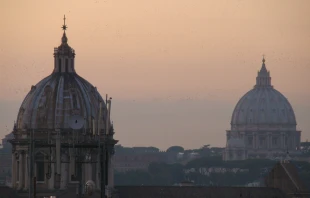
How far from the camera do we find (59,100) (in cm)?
12312

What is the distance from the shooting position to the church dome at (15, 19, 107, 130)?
4811 inches

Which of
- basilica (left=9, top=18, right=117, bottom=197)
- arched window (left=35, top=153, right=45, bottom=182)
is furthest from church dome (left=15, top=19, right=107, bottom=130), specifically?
arched window (left=35, top=153, right=45, bottom=182)

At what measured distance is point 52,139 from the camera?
384 ft

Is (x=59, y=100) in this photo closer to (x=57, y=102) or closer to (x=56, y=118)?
(x=57, y=102)

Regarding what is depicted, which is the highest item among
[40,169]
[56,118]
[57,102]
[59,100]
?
[59,100]

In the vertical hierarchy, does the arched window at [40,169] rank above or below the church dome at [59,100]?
below

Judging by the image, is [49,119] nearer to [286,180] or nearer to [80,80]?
[80,80]

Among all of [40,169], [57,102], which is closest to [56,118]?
[57,102]

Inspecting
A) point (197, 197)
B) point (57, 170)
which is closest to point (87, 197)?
point (57, 170)

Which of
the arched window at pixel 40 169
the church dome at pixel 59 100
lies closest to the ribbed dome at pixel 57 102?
the church dome at pixel 59 100

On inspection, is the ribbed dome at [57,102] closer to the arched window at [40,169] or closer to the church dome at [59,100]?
the church dome at [59,100]

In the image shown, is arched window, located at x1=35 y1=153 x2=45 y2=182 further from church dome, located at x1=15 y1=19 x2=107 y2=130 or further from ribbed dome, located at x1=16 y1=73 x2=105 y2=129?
ribbed dome, located at x1=16 y1=73 x2=105 y2=129

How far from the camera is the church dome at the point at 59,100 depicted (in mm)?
122188

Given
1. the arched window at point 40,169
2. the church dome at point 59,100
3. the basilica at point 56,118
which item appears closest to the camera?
the arched window at point 40,169
